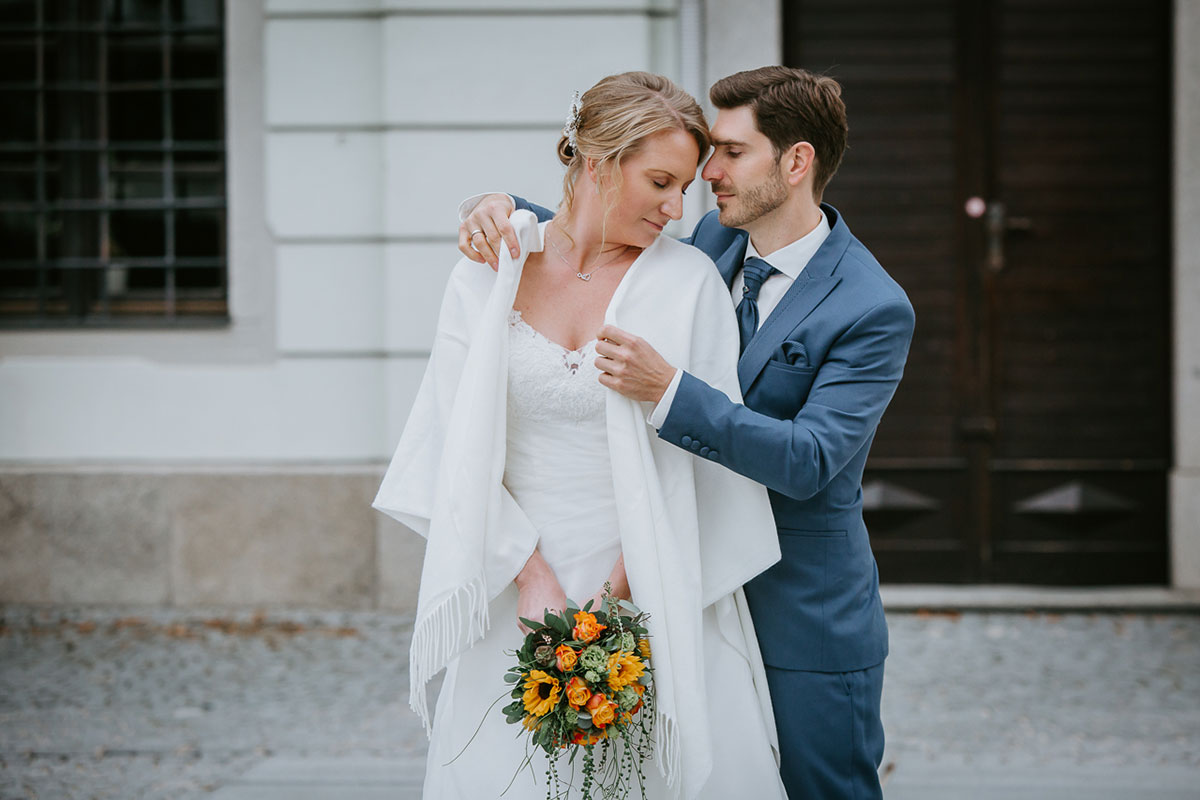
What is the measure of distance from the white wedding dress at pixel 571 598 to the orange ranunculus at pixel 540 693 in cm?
28

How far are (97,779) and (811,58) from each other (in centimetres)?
466

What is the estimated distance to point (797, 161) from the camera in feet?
8.23

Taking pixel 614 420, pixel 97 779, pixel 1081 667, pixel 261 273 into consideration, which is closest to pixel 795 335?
pixel 614 420

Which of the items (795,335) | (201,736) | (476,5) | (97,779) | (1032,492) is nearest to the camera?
(795,335)

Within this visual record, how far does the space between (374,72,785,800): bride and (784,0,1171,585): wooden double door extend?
12.3ft

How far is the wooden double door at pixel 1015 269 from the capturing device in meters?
5.84

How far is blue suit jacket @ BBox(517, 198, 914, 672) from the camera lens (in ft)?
7.34

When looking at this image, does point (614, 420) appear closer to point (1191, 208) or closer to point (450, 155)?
point (450, 155)

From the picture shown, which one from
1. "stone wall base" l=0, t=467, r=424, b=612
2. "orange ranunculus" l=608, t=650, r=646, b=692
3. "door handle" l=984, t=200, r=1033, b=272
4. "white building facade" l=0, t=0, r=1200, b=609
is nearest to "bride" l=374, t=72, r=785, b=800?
"orange ranunculus" l=608, t=650, r=646, b=692

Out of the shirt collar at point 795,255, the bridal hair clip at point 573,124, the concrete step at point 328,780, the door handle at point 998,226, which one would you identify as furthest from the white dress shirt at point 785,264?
the door handle at point 998,226

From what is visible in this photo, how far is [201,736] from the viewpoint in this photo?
4.21 metres

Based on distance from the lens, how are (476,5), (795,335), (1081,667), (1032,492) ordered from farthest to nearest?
1. (1032,492)
2. (476,5)
3. (1081,667)
4. (795,335)

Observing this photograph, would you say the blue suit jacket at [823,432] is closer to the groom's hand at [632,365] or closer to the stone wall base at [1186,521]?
the groom's hand at [632,365]

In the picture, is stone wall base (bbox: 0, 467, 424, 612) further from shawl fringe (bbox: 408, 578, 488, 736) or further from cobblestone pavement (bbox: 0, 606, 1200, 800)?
shawl fringe (bbox: 408, 578, 488, 736)
